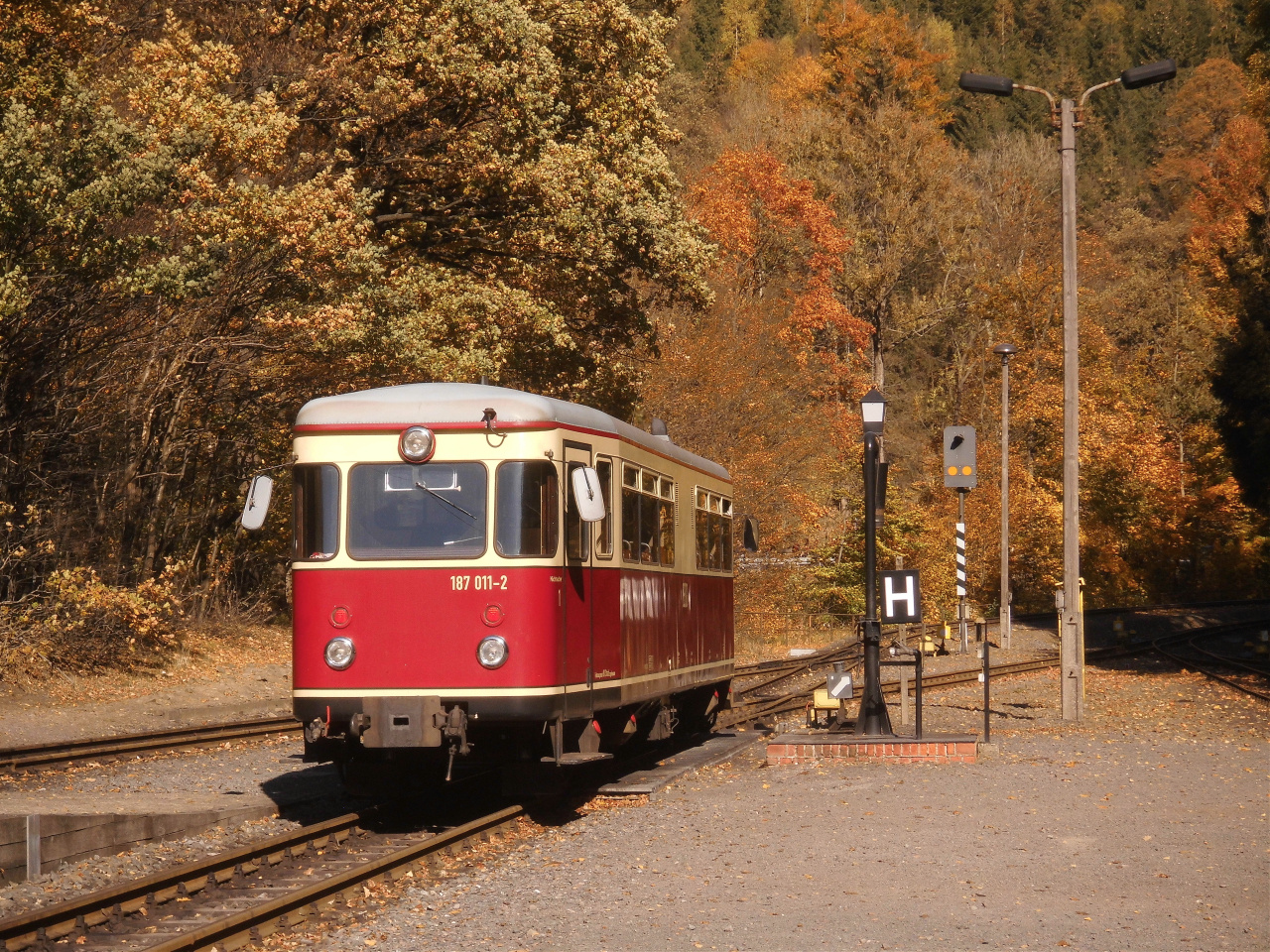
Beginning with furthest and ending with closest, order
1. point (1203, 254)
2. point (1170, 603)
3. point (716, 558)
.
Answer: point (1203, 254) → point (1170, 603) → point (716, 558)

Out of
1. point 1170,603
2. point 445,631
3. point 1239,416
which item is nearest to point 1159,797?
point 445,631

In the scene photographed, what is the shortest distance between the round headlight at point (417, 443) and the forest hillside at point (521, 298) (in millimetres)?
9272

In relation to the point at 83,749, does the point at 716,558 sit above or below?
above

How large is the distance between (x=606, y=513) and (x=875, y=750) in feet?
15.2

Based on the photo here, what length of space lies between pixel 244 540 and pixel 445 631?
2009 cm

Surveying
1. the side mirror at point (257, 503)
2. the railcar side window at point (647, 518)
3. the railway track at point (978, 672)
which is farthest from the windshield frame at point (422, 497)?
the railway track at point (978, 672)

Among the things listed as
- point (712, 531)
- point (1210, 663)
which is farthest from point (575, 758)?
point (1210, 663)

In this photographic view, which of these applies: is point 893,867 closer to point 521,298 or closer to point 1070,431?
point 1070,431

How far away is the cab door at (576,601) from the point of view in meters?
12.6

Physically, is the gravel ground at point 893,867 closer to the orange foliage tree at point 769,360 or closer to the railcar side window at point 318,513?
the railcar side window at point 318,513

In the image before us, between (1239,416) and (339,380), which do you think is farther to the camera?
(1239,416)

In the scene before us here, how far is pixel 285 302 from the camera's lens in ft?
81.8

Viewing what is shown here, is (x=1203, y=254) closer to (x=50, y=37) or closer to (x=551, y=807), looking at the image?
(x=50, y=37)

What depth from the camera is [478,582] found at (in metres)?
12.3
